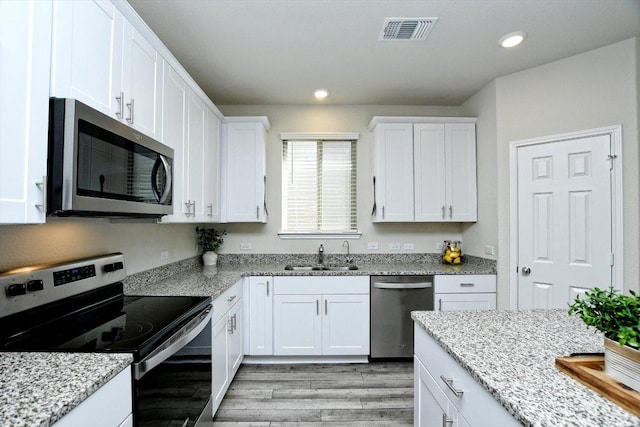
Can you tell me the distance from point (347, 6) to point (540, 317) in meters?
2.05

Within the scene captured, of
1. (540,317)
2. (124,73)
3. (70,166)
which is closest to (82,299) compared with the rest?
(70,166)

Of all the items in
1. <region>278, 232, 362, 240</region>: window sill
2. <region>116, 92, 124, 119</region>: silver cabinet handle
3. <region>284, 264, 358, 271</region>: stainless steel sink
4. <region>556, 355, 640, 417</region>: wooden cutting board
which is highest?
<region>116, 92, 124, 119</region>: silver cabinet handle

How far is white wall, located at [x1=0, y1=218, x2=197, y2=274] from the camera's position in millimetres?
1335

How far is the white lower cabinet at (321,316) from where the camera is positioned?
2.94m

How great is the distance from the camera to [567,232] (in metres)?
2.57

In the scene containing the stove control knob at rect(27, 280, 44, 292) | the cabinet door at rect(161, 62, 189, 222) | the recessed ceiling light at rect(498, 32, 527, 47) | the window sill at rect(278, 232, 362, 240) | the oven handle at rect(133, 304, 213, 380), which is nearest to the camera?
the oven handle at rect(133, 304, 213, 380)

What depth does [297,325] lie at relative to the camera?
9.69ft

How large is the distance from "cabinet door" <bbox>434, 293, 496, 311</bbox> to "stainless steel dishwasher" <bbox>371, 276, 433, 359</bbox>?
110 millimetres

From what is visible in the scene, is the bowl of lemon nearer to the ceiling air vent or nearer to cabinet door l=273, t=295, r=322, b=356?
cabinet door l=273, t=295, r=322, b=356

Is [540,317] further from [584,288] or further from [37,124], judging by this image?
[37,124]

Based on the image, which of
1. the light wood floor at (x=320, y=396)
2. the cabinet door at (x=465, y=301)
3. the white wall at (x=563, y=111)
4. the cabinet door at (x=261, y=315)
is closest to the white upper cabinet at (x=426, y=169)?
the white wall at (x=563, y=111)

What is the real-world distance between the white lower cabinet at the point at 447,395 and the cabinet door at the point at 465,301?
1549mm

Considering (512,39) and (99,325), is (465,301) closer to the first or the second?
(512,39)

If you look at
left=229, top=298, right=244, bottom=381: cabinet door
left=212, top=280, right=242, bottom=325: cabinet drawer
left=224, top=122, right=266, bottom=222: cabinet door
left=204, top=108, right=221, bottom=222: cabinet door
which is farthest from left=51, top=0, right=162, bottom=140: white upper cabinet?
left=229, top=298, right=244, bottom=381: cabinet door
